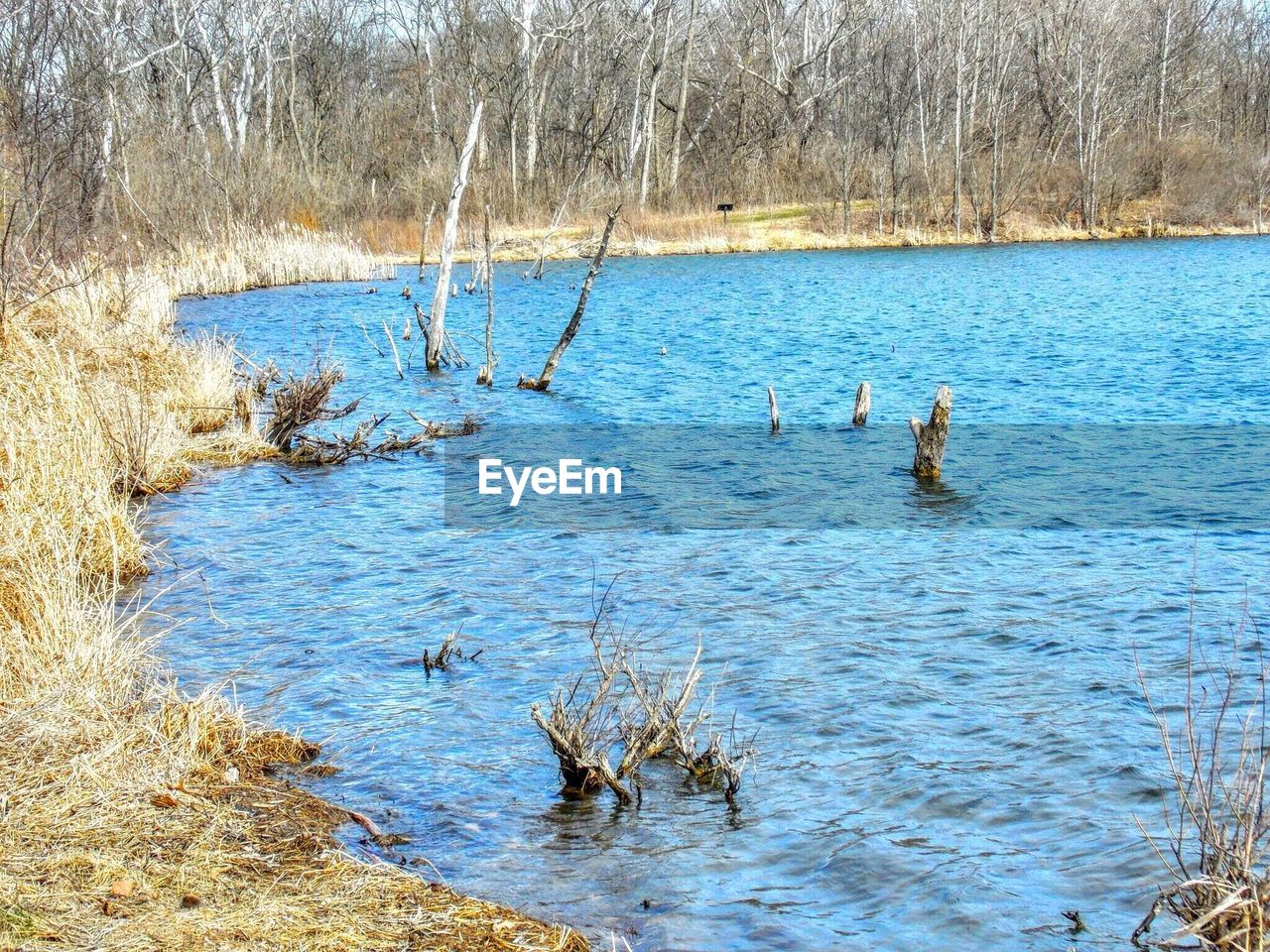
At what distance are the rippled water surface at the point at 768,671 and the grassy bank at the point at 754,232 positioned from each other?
28.0 meters

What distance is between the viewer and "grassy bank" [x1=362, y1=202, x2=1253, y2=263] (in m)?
44.3

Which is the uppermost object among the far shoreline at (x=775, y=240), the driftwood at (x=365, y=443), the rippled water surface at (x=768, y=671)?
the far shoreline at (x=775, y=240)

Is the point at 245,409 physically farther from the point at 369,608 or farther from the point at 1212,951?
the point at 1212,951

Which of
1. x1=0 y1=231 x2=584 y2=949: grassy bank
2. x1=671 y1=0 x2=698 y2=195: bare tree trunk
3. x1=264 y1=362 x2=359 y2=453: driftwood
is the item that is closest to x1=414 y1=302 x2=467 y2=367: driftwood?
x1=264 y1=362 x2=359 y2=453: driftwood

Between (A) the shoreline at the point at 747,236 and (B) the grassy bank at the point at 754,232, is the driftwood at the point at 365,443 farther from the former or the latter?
(B) the grassy bank at the point at 754,232

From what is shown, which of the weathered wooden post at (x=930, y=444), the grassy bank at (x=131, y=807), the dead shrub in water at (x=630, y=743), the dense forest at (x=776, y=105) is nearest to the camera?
the grassy bank at (x=131, y=807)

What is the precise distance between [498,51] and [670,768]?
5121cm

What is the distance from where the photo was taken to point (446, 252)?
1925cm

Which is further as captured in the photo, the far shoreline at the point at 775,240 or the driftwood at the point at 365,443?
the far shoreline at the point at 775,240

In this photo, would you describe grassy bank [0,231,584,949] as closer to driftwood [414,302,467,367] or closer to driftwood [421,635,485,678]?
driftwood [421,635,485,678]

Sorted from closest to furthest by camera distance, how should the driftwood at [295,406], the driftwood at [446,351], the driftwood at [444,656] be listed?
1. the driftwood at [444,656]
2. the driftwood at [295,406]
3. the driftwood at [446,351]

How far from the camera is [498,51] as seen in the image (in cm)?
5266

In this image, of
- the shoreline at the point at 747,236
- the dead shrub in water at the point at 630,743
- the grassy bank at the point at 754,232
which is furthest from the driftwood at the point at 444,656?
the grassy bank at the point at 754,232

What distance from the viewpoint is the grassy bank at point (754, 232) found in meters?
44.3
